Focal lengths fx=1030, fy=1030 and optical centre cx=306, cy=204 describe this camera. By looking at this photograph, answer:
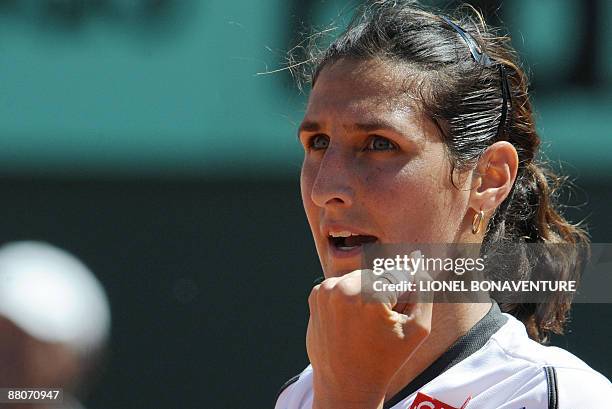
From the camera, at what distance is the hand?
1496mm

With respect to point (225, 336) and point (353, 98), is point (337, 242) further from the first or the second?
point (225, 336)

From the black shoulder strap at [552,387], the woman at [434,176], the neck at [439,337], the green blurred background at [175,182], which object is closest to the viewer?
the black shoulder strap at [552,387]

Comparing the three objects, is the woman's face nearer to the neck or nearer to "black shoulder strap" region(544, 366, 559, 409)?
the neck

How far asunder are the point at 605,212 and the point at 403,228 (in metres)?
2.42

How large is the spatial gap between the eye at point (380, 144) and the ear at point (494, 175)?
20 centimetres

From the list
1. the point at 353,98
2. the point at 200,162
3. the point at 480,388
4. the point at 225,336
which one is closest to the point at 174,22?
the point at 200,162

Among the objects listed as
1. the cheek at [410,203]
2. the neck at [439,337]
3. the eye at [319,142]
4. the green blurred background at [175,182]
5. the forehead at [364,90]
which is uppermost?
the green blurred background at [175,182]

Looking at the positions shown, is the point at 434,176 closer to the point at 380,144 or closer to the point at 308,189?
the point at 380,144

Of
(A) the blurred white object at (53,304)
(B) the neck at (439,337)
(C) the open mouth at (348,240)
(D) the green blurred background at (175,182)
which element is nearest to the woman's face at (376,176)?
(C) the open mouth at (348,240)

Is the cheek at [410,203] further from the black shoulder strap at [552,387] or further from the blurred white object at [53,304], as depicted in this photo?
the blurred white object at [53,304]

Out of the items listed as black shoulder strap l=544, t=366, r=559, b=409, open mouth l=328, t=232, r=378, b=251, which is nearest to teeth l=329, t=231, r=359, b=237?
open mouth l=328, t=232, r=378, b=251

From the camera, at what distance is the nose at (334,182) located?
185 centimetres

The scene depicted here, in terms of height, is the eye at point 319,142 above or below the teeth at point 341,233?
above

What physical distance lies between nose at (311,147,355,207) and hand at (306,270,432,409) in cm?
33
